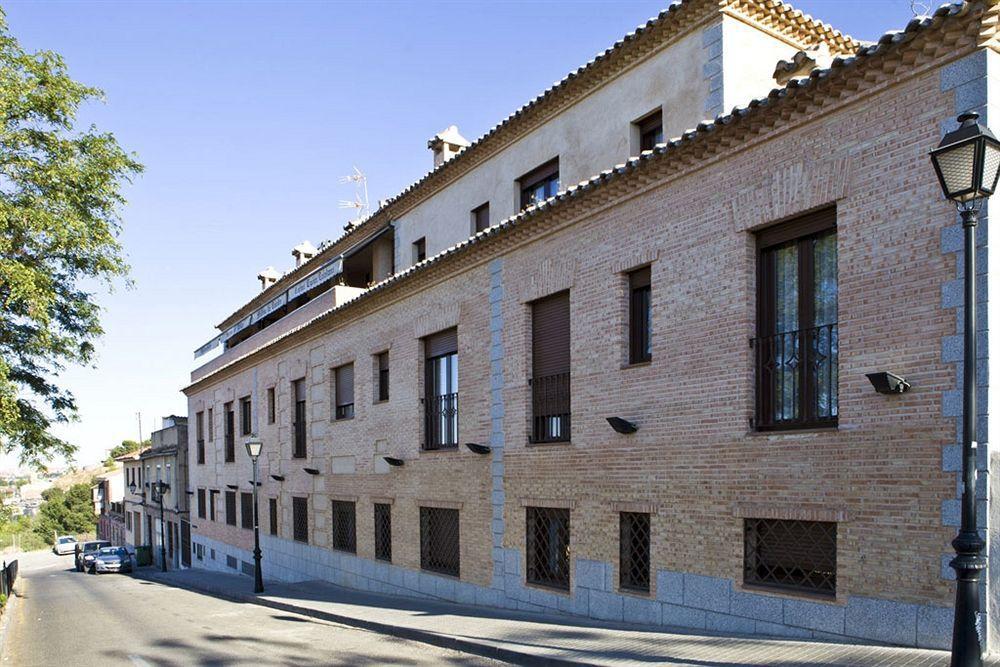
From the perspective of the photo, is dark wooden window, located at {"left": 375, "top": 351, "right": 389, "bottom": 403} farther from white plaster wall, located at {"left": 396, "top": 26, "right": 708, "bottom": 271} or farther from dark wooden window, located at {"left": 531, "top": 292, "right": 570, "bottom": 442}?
dark wooden window, located at {"left": 531, "top": 292, "right": 570, "bottom": 442}

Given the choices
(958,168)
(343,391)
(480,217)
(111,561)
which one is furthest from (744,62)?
(111,561)

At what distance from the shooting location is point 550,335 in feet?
39.5

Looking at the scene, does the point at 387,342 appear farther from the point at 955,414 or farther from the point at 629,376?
the point at 955,414

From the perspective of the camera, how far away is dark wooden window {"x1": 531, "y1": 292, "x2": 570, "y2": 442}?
11.7 meters

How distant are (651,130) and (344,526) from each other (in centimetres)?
1148

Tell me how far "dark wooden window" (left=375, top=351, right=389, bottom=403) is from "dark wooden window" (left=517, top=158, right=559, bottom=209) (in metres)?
4.44

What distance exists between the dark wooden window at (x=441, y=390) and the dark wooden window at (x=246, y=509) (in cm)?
1327

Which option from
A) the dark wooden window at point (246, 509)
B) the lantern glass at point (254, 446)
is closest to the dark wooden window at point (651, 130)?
the lantern glass at point (254, 446)

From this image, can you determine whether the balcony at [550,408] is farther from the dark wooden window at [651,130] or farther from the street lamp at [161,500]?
the street lamp at [161,500]

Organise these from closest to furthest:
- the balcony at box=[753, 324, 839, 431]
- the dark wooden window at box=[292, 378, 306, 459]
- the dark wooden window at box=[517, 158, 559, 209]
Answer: the balcony at box=[753, 324, 839, 431]
the dark wooden window at box=[517, 158, 559, 209]
the dark wooden window at box=[292, 378, 306, 459]

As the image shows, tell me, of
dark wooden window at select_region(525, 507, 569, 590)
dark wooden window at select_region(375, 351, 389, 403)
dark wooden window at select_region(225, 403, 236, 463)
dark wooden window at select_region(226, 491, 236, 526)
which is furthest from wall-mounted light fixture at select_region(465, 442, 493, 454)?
dark wooden window at select_region(226, 491, 236, 526)

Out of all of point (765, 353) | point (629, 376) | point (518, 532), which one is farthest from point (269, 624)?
point (765, 353)

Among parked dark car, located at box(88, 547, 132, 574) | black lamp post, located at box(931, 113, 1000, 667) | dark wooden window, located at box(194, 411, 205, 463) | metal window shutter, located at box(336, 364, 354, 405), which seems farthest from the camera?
parked dark car, located at box(88, 547, 132, 574)

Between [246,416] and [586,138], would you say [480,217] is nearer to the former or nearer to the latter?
[586,138]
